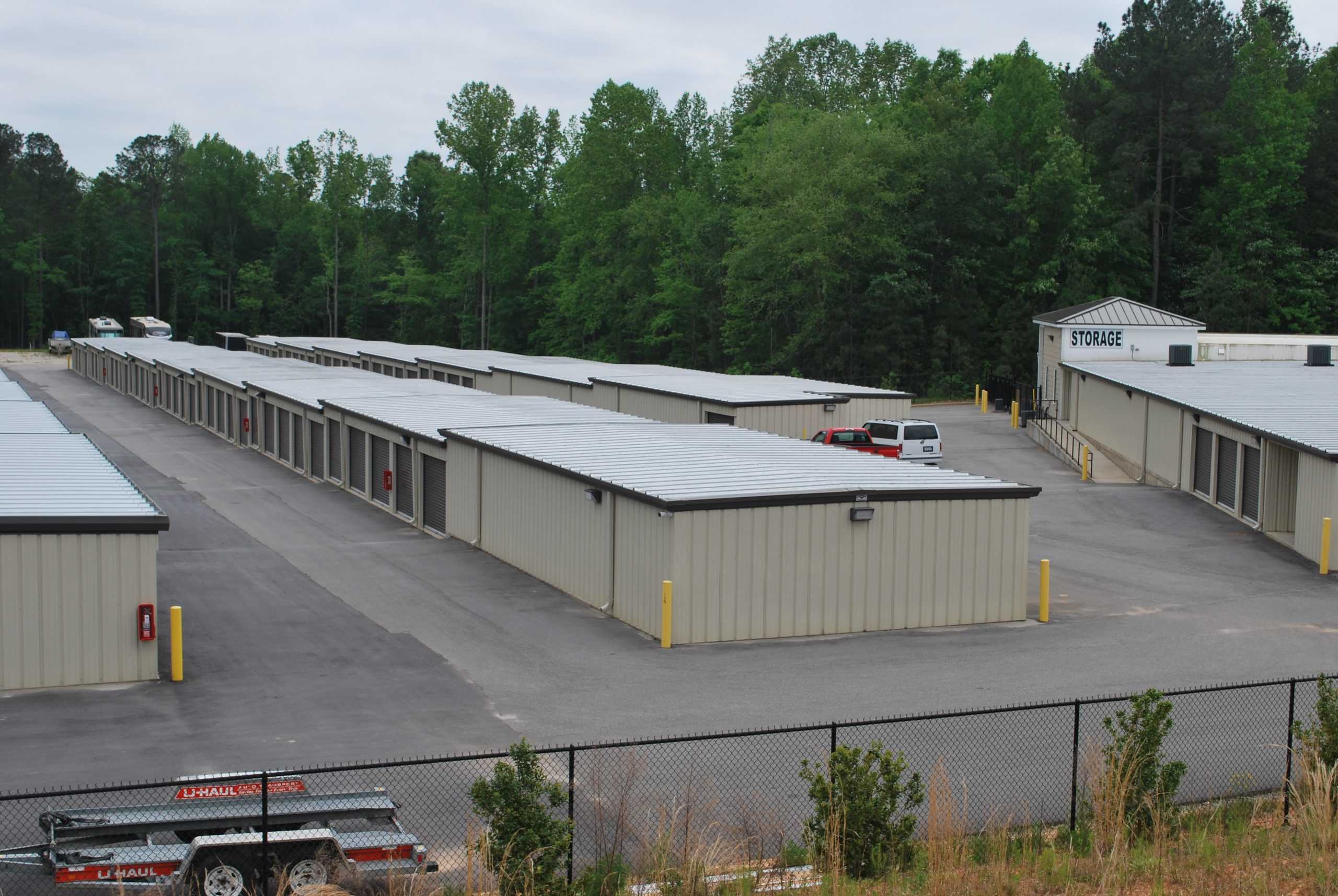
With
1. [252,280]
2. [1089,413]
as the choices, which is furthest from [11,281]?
[1089,413]

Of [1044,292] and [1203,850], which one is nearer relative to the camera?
[1203,850]

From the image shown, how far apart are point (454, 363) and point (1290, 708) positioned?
53.8 metres

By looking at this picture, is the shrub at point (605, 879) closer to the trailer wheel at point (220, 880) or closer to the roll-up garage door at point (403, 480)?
the trailer wheel at point (220, 880)

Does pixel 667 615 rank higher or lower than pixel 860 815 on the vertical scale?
lower

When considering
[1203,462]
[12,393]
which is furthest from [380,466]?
[1203,462]

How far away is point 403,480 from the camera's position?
34.3m

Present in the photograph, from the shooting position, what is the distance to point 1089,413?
4722 centimetres

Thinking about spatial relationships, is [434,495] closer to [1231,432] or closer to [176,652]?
[176,652]

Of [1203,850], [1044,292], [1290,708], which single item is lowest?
[1203,850]

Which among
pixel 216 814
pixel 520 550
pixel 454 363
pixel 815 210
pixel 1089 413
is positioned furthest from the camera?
pixel 815 210

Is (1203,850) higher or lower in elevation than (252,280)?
lower

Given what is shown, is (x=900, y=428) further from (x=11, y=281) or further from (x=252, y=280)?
(x=11, y=281)

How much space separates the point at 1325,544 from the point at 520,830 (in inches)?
863

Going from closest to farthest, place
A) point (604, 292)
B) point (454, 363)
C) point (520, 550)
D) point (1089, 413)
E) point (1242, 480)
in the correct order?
point (520, 550)
point (1242, 480)
point (1089, 413)
point (454, 363)
point (604, 292)
